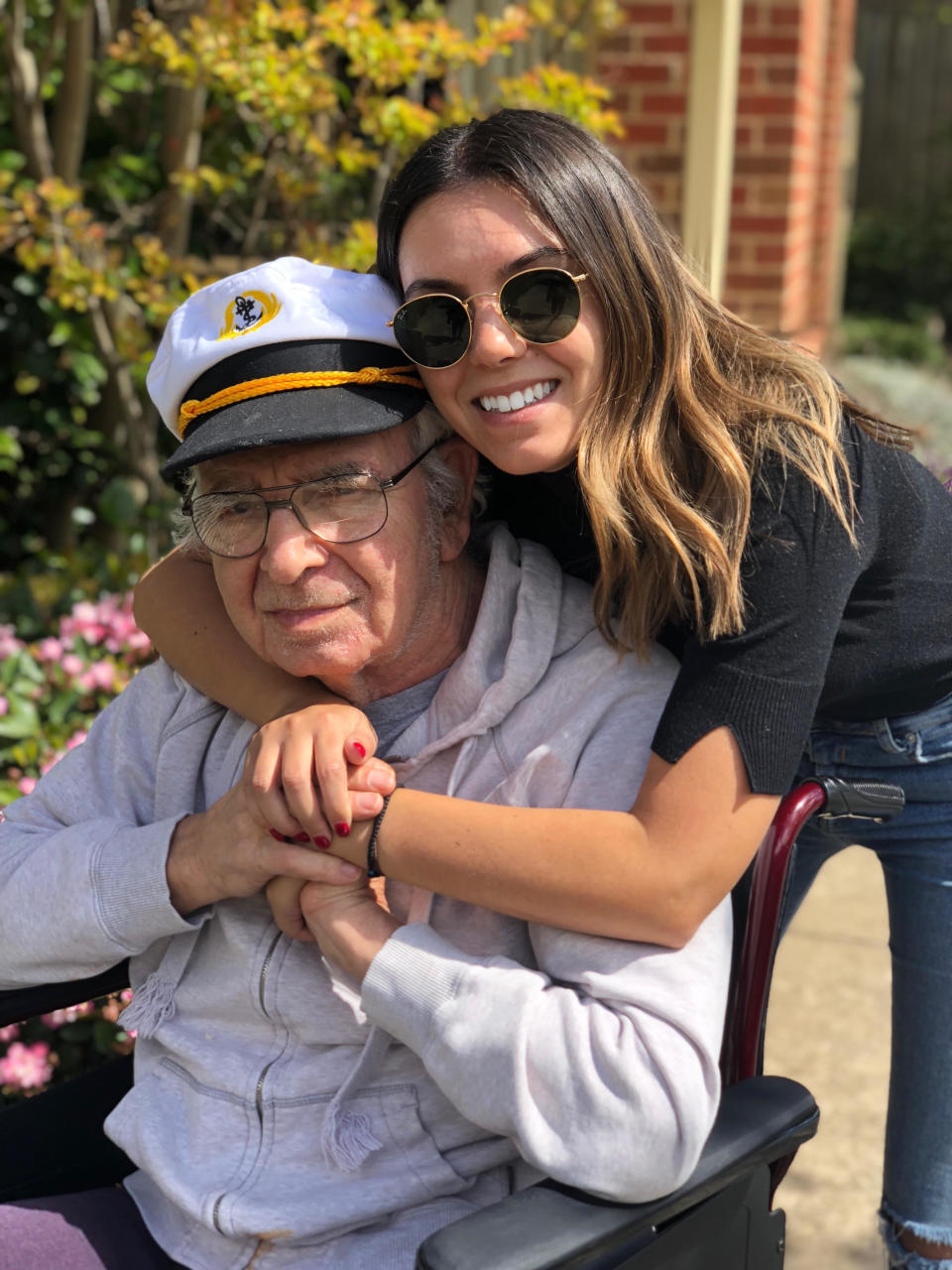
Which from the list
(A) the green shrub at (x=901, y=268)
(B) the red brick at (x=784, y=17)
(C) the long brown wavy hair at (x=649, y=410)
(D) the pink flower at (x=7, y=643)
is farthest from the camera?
(A) the green shrub at (x=901, y=268)

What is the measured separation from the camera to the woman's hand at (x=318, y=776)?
162cm

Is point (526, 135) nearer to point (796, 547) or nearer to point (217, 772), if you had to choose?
point (796, 547)

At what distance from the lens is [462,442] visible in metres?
1.83

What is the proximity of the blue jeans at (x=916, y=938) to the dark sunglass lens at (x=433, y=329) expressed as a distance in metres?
0.82

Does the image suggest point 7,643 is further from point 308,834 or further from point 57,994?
point 308,834

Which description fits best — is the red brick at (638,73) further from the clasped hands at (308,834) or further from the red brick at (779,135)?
the clasped hands at (308,834)

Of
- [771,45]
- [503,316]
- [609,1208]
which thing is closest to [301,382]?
[503,316]

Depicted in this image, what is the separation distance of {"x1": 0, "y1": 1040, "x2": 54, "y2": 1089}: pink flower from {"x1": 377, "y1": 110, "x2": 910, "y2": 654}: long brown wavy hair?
1.55 metres

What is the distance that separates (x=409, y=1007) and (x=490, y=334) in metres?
0.76

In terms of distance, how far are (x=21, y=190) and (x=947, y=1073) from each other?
2.87 metres

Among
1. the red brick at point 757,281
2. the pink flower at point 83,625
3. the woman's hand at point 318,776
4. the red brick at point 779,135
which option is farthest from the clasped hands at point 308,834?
the red brick at point 779,135

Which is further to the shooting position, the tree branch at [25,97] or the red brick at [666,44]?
the red brick at [666,44]

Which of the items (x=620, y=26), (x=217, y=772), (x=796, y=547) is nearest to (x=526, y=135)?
(x=796, y=547)

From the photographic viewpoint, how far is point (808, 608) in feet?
5.15
